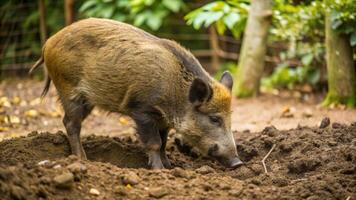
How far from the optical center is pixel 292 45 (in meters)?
10.2

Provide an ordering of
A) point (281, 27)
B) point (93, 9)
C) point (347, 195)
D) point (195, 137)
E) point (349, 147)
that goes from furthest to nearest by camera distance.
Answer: point (93, 9) < point (281, 27) < point (195, 137) < point (349, 147) < point (347, 195)

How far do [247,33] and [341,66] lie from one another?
5.56 ft

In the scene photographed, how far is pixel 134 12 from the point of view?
11328mm

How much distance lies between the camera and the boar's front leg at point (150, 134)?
5.58 meters

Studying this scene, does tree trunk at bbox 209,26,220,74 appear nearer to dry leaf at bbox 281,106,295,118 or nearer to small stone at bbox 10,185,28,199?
dry leaf at bbox 281,106,295,118

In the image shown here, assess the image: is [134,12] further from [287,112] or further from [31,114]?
[287,112]

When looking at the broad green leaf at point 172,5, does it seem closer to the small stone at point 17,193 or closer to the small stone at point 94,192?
the small stone at point 94,192

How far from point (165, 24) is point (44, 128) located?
218 inches

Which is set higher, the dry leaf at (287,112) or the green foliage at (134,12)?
the green foliage at (134,12)

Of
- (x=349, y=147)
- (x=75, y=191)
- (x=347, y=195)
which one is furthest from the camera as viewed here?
(x=349, y=147)

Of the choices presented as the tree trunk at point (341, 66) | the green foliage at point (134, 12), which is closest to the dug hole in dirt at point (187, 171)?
the tree trunk at point (341, 66)

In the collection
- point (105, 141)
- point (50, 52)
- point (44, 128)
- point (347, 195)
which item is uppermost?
point (50, 52)

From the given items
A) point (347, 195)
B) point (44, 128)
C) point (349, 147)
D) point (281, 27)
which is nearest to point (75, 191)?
point (347, 195)

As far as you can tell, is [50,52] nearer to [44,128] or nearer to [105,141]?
[105,141]
